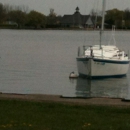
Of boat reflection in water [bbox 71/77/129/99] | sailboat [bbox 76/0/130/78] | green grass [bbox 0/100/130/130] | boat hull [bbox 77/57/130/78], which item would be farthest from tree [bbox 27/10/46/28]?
green grass [bbox 0/100/130/130]

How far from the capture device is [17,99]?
1382 cm

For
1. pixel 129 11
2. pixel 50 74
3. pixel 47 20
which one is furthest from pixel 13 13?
pixel 50 74

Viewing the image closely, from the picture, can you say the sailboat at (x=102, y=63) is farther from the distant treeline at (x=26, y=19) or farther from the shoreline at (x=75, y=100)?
the distant treeline at (x=26, y=19)

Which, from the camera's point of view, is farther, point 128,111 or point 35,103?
point 35,103

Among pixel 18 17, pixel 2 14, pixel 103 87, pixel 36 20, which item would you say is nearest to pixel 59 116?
pixel 103 87

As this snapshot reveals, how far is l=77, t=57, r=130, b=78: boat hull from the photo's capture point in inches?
1270

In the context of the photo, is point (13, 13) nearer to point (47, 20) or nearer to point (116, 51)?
point (47, 20)

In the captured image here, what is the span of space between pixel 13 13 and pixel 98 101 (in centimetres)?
17111

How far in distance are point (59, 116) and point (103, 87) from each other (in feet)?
64.1

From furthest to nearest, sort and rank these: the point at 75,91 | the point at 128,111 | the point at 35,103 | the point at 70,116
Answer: the point at 75,91, the point at 35,103, the point at 128,111, the point at 70,116

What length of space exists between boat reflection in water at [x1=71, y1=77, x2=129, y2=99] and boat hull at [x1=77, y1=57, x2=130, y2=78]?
1.26ft

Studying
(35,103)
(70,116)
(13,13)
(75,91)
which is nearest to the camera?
(70,116)

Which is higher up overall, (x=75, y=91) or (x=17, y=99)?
(x=17, y=99)

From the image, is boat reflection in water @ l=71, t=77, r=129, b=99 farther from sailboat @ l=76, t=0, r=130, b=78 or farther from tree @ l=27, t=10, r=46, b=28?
tree @ l=27, t=10, r=46, b=28
